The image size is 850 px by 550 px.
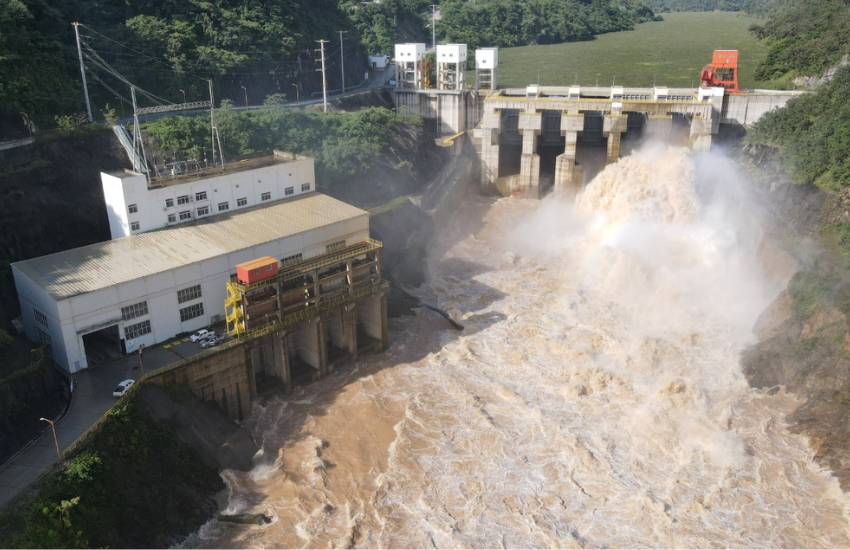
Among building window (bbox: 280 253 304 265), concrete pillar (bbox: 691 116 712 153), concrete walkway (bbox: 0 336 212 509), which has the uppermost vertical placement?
concrete pillar (bbox: 691 116 712 153)

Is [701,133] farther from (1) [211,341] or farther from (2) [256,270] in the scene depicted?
(1) [211,341]

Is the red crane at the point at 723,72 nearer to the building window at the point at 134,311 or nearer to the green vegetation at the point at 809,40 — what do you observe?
the green vegetation at the point at 809,40

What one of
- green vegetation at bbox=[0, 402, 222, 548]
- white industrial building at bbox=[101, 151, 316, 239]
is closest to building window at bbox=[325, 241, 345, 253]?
white industrial building at bbox=[101, 151, 316, 239]

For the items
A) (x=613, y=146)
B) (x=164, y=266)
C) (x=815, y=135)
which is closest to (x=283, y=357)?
(x=164, y=266)

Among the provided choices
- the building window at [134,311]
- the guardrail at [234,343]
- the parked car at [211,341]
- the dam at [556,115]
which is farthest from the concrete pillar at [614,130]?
the building window at [134,311]

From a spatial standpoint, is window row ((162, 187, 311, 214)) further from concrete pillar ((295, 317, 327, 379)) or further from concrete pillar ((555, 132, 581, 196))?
concrete pillar ((555, 132, 581, 196))

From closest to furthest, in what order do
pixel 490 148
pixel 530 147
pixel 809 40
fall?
pixel 530 147, pixel 490 148, pixel 809 40
